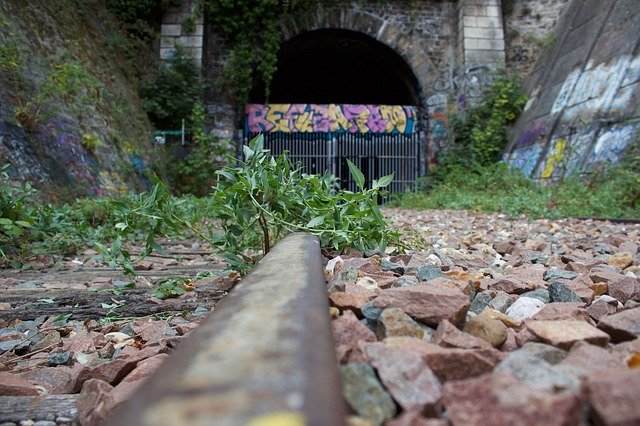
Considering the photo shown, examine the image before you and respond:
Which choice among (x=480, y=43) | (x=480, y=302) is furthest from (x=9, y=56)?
(x=480, y=43)

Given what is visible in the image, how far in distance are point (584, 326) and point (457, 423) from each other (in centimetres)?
56

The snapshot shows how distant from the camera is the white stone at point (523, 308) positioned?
1370mm

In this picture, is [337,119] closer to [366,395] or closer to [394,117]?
[394,117]

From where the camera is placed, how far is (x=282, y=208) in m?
2.37

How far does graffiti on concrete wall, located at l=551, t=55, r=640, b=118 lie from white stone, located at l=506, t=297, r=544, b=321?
8.48 meters

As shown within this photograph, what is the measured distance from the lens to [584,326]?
1001 millimetres

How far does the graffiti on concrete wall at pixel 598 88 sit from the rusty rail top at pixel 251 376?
941 centimetres

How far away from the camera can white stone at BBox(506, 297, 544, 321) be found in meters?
1.37

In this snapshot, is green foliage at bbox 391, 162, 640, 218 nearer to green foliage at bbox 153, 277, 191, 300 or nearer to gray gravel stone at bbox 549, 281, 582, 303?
gray gravel stone at bbox 549, 281, 582, 303

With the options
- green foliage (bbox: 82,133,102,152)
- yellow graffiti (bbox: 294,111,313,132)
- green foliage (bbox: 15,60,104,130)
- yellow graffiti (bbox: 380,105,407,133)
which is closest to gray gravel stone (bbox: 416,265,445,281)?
green foliage (bbox: 15,60,104,130)

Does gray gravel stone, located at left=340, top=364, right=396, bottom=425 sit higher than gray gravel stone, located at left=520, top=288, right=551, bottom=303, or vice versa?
gray gravel stone, located at left=340, top=364, right=396, bottom=425

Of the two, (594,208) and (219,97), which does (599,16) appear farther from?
(219,97)

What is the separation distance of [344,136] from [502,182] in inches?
185

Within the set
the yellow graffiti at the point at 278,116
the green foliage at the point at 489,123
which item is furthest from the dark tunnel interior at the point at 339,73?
the green foliage at the point at 489,123
